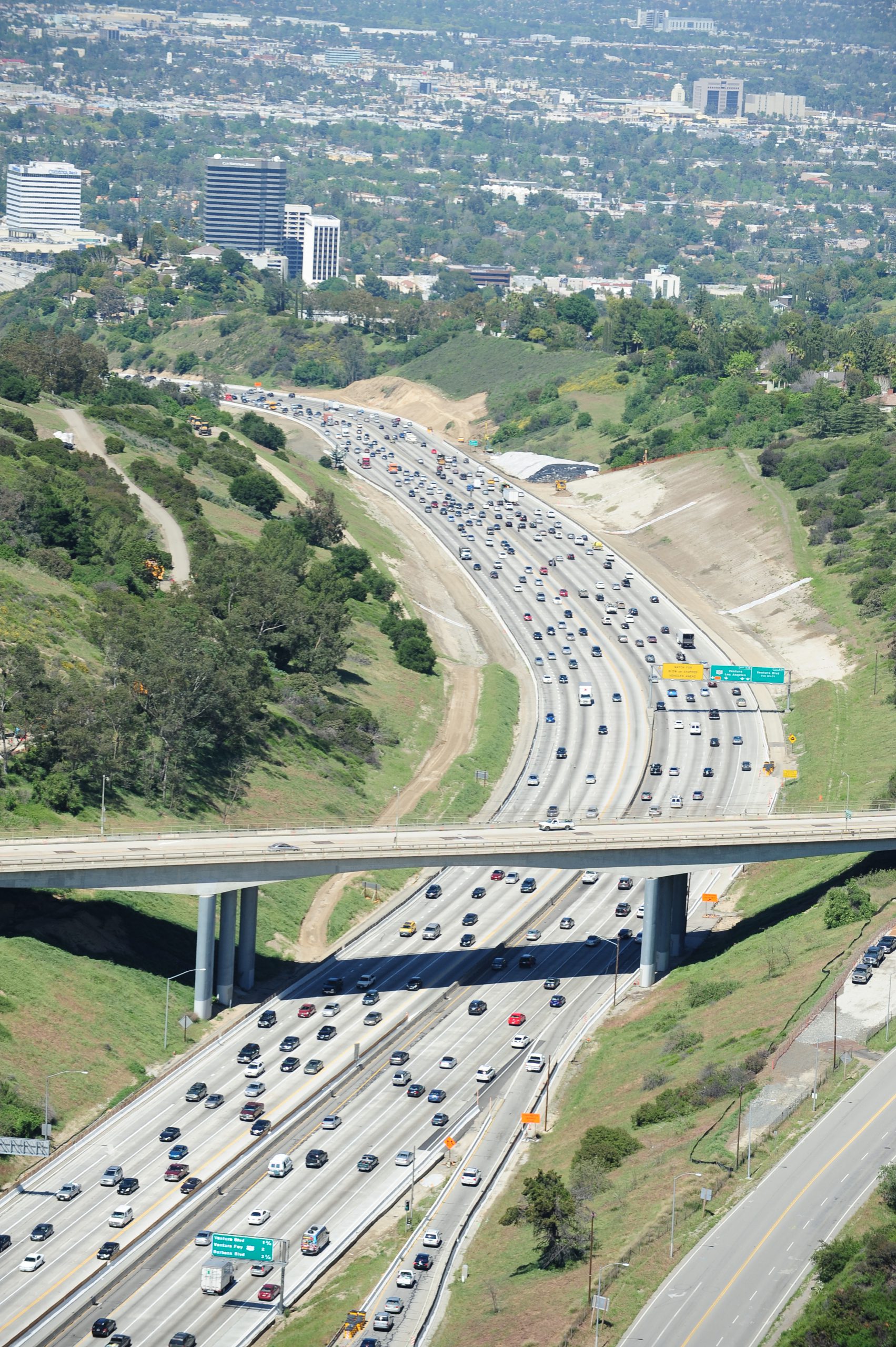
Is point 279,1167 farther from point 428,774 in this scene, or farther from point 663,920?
point 428,774

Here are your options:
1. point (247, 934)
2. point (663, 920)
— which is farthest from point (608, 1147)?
point (247, 934)

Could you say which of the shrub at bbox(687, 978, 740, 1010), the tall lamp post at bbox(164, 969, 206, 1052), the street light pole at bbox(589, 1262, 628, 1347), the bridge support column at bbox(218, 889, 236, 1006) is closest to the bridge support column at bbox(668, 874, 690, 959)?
the shrub at bbox(687, 978, 740, 1010)

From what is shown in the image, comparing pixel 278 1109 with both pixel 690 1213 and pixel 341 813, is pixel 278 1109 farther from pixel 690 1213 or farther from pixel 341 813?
pixel 341 813

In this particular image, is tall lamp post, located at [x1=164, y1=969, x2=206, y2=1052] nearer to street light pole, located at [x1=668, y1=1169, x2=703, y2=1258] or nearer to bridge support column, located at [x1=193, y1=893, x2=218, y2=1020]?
bridge support column, located at [x1=193, y1=893, x2=218, y2=1020]

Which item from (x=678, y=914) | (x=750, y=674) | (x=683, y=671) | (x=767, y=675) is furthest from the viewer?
(x=683, y=671)

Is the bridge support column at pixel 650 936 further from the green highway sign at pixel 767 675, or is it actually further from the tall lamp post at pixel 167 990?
the green highway sign at pixel 767 675

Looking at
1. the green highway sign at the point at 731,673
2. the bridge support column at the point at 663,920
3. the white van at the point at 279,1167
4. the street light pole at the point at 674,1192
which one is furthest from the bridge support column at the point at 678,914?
the green highway sign at the point at 731,673
